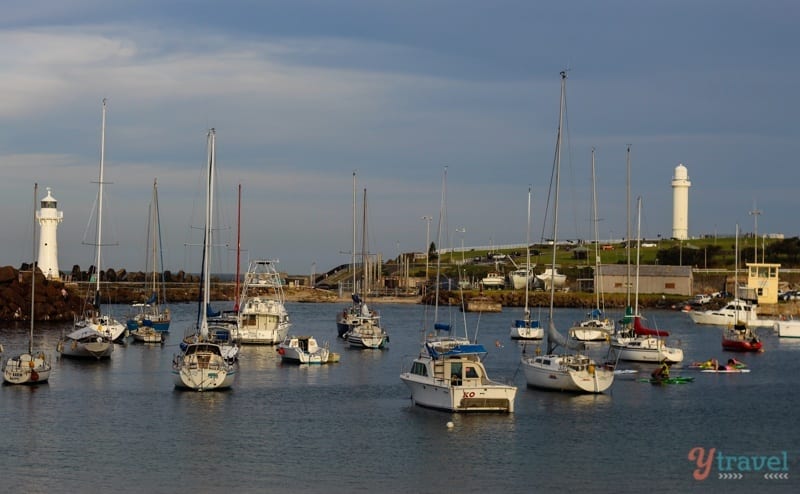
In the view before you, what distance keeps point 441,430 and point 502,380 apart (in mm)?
15896

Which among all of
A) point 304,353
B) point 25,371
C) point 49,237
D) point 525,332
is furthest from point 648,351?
point 49,237

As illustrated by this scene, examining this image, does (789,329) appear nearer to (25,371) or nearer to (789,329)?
(789,329)

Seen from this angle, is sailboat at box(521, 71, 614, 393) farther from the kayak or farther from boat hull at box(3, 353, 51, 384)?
boat hull at box(3, 353, 51, 384)

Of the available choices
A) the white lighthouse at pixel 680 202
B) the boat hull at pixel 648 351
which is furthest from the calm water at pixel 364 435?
the white lighthouse at pixel 680 202

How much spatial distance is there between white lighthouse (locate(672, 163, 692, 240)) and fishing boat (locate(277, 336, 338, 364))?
125309 mm

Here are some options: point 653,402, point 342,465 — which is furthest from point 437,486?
point 653,402

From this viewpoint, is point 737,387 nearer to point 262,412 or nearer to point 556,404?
point 556,404

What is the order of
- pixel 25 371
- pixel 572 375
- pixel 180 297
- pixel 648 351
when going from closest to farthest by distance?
pixel 572 375, pixel 25 371, pixel 648 351, pixel 180 297

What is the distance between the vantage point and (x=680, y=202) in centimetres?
18100

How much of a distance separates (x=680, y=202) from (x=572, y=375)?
14011cm

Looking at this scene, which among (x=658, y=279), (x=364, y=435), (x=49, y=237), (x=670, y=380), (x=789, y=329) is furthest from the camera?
(x=658, y=279)

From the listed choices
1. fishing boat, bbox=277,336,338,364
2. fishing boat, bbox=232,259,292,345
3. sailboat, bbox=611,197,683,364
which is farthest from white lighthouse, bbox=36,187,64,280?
sailboat, bbox=611,197,683,364

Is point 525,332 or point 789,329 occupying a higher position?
point 789,329

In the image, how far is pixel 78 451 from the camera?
3516cm
